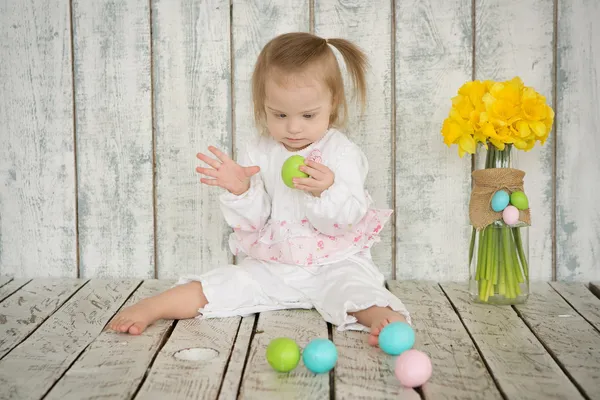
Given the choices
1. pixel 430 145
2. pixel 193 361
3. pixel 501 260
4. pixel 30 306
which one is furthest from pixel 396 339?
pixel 30 306

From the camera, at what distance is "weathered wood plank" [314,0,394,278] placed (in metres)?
1.95

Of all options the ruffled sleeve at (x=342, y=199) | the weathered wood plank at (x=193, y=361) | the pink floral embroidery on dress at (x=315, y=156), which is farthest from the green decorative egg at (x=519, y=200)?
the weathered wood plank at (x=193, y=361)

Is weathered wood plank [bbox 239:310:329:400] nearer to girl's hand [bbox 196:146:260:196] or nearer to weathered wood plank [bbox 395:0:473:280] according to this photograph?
girl's hand [bbox 196:146:260:196]

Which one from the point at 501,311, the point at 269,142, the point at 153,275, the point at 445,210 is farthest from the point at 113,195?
the point at 501,311

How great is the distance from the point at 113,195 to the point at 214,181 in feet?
1.71

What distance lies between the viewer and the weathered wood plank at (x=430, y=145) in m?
1.94

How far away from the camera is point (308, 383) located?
47.7 inches

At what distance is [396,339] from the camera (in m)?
1.32

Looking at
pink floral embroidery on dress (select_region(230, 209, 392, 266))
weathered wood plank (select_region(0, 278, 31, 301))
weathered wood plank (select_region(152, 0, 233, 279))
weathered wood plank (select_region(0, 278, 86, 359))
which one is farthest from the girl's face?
weathered wood plank (select_region(0, 278, 31, 301))

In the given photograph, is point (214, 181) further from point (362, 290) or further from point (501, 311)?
point (501, 311)

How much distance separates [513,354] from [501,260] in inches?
15.3

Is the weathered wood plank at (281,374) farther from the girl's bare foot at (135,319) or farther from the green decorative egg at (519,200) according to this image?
the green decorative egg at (519,200)

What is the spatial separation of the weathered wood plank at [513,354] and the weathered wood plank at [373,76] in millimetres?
411

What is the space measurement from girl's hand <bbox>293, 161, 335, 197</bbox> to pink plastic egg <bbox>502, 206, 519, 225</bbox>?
416mm
